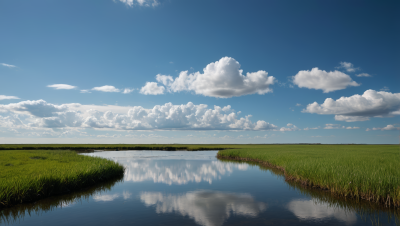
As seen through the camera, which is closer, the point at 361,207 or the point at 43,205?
the point at 361,207

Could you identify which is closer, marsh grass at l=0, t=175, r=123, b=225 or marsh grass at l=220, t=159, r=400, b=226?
marsh grass at l=220, t=159, r=400, b=226

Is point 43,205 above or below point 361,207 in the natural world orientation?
below

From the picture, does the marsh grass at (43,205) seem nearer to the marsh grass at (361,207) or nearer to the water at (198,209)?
the water at (198,209)

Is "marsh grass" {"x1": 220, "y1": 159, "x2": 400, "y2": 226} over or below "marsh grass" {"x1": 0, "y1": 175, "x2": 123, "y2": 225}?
over

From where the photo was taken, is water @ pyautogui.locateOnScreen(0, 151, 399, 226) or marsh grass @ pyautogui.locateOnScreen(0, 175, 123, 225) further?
marsh grass @ pyautogui.locateOnScreen(0, 175, 123, 225)

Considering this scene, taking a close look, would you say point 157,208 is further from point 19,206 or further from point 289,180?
point 289,180

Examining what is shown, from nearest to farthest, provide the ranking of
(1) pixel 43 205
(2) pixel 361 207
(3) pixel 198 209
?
(2) pixel 361 207, (3) pixel 198 209, (1) pixel 43 205

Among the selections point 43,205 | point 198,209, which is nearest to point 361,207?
point 198,209

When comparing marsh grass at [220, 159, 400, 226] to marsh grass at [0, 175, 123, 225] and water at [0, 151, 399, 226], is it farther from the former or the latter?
marsh grass at [0, 175, 123, 225]

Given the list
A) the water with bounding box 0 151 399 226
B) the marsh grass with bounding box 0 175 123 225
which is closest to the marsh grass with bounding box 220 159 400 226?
the water with bounding box 0 151 399 226

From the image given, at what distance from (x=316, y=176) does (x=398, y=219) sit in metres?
7.38

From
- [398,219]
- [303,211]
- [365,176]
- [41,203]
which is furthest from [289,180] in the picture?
[41,203]

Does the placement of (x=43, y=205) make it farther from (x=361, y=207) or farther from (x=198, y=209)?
(x=361, y=207)

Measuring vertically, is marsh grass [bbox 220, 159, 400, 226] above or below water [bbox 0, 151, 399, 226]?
above
